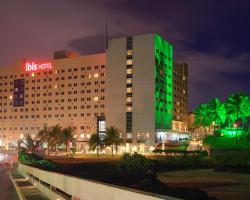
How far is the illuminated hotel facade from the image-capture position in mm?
161375

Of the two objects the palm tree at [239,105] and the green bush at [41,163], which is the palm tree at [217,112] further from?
the green bush at [41,163]

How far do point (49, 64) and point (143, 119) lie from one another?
5890cm

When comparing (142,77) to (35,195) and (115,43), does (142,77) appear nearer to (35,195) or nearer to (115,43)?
(115,43)

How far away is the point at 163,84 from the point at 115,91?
1846 centimetres

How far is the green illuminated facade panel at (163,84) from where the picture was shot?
164 metres

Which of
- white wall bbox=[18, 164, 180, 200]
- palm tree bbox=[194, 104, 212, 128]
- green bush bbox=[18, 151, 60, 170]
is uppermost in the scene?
palm tree bbox=[194, 104, 212, 128]

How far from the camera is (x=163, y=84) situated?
562 feet

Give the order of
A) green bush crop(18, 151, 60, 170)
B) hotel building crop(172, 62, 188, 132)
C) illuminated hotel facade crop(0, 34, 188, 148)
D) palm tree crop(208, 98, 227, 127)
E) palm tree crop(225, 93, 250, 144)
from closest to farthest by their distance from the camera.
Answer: green bush crop(18, 151, 60, 170) < palm tree crop(225, 93, 250, 144) < palm tree crop(208, 98, 227, 127) < illuminated hotel facade crop(0, 34, 188, 148) < hotel building crop(172, 62, 188, 132)

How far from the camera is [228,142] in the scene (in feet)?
426

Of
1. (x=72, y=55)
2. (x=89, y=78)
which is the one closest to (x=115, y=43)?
(x=89, y=78)

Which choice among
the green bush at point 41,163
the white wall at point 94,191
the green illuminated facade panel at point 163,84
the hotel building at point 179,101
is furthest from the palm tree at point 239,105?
the white wall at point 94,191

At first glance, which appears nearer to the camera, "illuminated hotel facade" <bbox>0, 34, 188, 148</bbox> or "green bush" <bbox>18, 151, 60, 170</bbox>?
"green bush" <bbox>18, 151, 60, 170</bbox>

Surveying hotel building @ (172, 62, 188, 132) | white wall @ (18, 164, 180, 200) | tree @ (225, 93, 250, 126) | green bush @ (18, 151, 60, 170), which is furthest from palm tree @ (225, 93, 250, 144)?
white wall @ (18, 164, 180, 200)

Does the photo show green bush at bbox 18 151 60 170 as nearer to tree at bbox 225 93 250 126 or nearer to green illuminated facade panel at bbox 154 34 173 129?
tree at bbox 225 93 250 126
